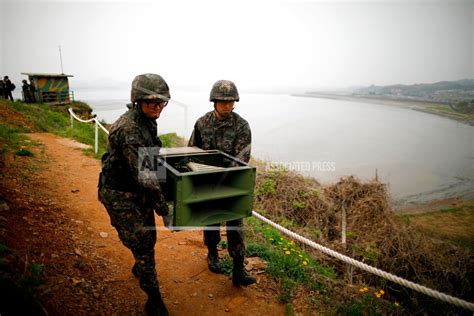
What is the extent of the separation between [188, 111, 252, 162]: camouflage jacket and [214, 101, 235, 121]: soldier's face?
65 millimetres

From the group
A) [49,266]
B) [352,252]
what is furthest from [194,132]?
[352,252]

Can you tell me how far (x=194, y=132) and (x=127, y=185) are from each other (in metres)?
1.27

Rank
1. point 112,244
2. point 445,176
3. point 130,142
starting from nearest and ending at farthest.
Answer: point 130,142 < point 112,244 < point 445,176

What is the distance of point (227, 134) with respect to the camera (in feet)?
11.1

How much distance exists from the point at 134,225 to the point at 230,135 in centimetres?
152

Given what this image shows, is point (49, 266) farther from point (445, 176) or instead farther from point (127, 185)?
point (445, 176)

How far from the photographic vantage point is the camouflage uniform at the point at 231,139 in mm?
3234

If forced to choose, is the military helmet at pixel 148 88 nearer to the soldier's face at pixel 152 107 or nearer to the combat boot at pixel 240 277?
the soldier's face at pixel 152 107

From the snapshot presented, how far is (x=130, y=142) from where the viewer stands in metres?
2.35

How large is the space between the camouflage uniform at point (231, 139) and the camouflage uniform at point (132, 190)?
0.82m

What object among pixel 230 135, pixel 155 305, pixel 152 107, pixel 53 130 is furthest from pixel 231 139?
pixel 53 130

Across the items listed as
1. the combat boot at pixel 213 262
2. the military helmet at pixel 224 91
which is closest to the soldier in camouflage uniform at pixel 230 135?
the military helmet at pixel 224 91

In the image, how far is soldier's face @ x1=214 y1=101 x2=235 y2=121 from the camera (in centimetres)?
328

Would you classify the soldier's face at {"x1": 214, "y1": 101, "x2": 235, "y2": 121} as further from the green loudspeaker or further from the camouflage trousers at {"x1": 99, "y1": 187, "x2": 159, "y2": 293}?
the camouflage trousers at {"x1": 99, "y1": 187, "x2": 159, "y2": 293}
